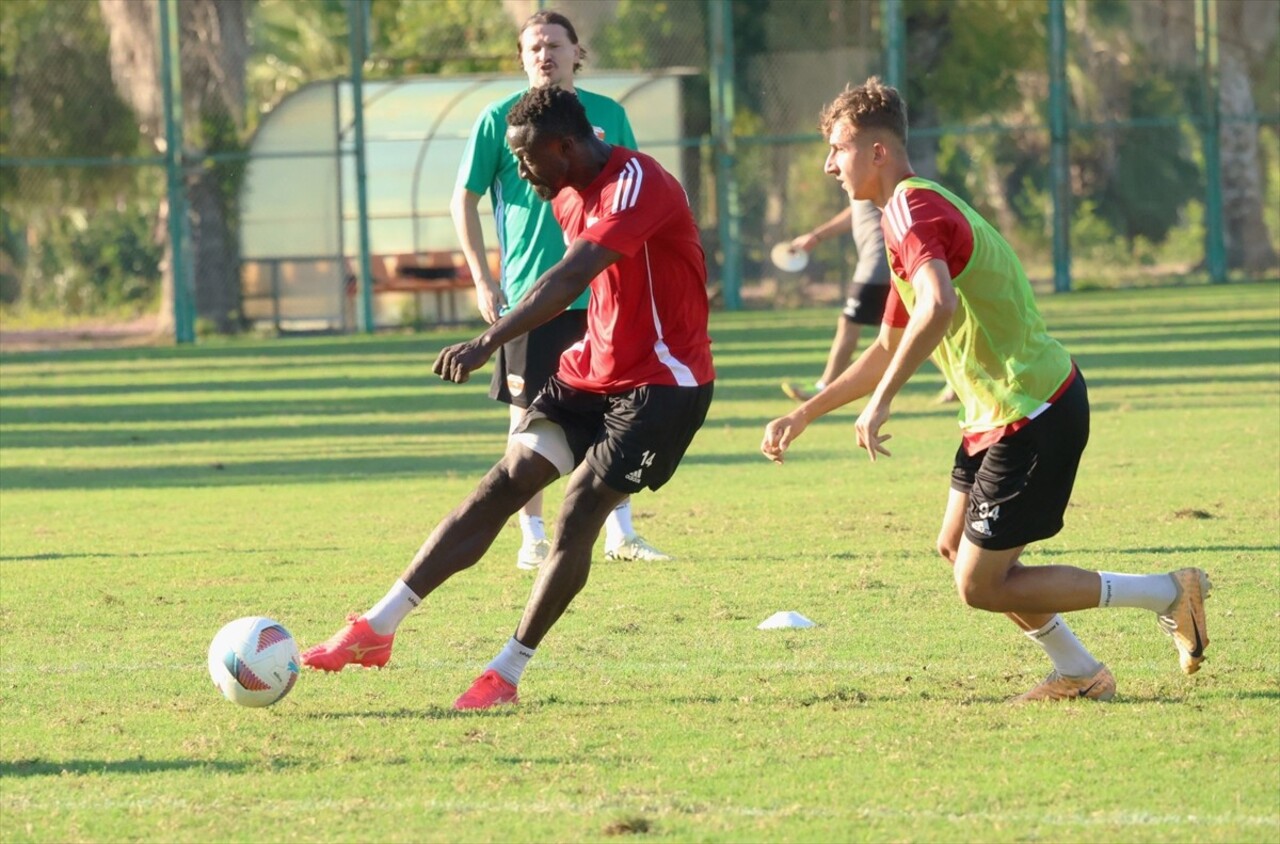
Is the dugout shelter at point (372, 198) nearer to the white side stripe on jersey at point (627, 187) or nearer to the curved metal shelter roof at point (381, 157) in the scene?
the curved metal shelter roof at point (381, 157)

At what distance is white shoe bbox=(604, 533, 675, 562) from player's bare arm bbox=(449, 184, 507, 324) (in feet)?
4.50

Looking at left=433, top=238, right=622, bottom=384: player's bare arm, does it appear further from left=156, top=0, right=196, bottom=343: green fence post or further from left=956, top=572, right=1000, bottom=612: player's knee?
left=156, top=0, right=196, bottom=343: green fence post

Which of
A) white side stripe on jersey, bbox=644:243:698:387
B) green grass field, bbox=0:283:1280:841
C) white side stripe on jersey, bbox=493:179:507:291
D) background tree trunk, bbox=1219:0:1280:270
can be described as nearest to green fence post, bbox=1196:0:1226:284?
background tree trunk, bbox=1219:0:1280:270

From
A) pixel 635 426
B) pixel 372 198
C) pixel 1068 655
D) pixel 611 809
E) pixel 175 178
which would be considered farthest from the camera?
pixel 372 198

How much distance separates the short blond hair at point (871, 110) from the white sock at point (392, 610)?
1.97 metres

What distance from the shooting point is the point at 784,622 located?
7.76 m

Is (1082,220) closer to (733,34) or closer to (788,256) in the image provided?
(733,34)

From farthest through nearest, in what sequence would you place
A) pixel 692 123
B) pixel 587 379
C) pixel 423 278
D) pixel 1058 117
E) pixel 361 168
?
pixel 1058 117 → pixel 692 123 → pixel 423 278 → pixel 361 168 → pixel 587 379

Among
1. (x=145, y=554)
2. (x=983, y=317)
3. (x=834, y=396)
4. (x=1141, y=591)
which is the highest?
(x=983, y=317)

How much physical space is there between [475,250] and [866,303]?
22.0 feet

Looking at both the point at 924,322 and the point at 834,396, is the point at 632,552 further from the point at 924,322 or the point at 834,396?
the point at 924,322

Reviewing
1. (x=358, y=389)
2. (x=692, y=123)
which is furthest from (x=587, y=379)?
(x=692, y=123)

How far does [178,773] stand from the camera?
5.62 meters

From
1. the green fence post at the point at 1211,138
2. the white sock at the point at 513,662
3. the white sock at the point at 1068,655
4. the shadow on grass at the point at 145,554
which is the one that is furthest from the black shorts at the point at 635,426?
the green fence post at the point at 1211,138
